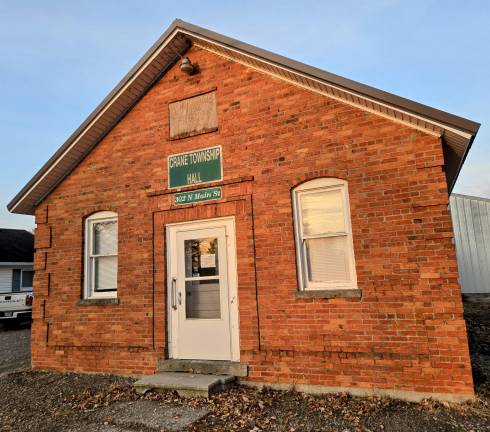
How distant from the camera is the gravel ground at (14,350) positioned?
9.24 meters

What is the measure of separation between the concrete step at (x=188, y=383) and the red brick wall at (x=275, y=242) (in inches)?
20.6

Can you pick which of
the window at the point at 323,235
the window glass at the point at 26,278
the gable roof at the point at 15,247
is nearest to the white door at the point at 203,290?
the window at the point at 323,235

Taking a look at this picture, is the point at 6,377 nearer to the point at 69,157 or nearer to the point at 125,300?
the point at 125,300

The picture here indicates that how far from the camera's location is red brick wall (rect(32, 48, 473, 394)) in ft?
18.1

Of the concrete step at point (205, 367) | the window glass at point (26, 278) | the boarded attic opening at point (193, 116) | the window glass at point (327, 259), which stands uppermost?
the boarded attic opening at point (193, 116)

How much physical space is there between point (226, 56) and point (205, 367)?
5680mm

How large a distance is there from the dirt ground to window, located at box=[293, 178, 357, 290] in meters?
1.73

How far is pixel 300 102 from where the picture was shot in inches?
264

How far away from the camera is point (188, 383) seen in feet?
19.8

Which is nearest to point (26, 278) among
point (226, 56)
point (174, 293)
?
point (174, 293)

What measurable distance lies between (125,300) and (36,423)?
101 inches

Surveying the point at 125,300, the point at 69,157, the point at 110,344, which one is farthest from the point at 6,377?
the point at 69,157

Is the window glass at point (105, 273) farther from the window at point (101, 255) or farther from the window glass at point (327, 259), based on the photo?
the window glass at point (327, 259)

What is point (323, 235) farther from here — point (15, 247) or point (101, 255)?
point (15, 247)
